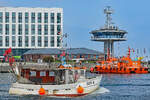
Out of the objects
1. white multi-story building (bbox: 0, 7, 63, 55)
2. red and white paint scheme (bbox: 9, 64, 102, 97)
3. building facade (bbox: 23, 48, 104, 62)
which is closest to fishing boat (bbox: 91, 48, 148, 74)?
building facade (bbox: 23, 48, 104, 62)

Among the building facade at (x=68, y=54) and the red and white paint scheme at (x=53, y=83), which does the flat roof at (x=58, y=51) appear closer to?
the building facade at (x=68, y=54)

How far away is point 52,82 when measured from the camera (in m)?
55.8

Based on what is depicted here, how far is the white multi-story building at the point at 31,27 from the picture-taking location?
16888 centimetres

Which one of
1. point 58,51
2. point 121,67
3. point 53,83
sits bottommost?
point 53,83

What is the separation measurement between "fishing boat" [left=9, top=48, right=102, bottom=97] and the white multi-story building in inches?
4397

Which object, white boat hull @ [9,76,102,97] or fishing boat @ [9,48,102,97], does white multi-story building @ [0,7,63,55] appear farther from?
white boat hull @ [9,76,102,97]

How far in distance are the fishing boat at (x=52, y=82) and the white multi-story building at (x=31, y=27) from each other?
111680mm

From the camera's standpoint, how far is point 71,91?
53.6 m

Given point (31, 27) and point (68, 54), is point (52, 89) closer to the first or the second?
point (68, 54)

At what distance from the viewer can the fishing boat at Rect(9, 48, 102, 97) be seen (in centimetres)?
5325

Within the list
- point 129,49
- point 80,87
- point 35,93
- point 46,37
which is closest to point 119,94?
point 80,87

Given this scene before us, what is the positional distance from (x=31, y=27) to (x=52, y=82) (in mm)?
115620

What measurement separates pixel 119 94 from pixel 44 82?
11982 mm

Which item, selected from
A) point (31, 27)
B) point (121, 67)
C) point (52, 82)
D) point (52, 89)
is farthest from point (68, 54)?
point (52, 89)
